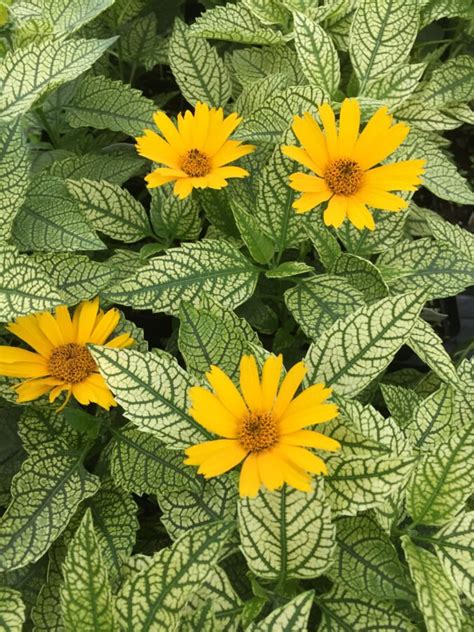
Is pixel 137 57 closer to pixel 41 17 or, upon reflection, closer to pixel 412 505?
pixel 41 17

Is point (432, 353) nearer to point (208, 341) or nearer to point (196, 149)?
point (208, 341)

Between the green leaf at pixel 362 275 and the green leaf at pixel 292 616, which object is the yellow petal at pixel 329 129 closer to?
the green leaf at pixel 362 275

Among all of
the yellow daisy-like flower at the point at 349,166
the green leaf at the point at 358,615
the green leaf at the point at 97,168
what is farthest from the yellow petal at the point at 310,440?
the green leaf at the point at 97,168

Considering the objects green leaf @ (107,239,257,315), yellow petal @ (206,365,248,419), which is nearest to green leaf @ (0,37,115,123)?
green leaf @ (107,239,257,315)

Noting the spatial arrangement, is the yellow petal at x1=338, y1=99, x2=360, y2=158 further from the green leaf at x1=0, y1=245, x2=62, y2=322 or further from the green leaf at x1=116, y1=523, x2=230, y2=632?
the green leaf at x1=116, y1=523, x2=230, y2=632

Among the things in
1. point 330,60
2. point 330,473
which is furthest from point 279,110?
point 330,473

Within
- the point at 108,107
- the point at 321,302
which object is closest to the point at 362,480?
the point at 321,302
